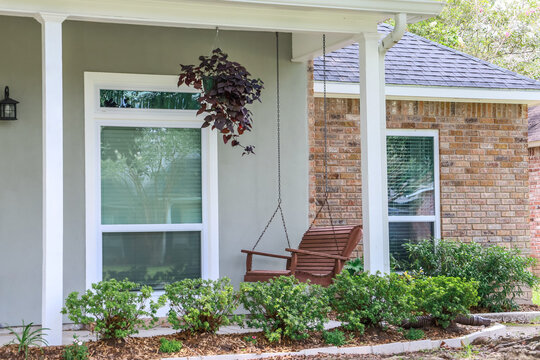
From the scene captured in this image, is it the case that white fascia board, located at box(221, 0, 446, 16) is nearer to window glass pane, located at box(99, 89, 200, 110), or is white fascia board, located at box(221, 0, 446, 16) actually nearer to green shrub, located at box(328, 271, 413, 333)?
window glass pane, located at box(99, 89, 200, 110)

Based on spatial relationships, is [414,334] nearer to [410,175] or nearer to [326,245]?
[326,245]

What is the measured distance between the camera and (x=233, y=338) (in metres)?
5.76

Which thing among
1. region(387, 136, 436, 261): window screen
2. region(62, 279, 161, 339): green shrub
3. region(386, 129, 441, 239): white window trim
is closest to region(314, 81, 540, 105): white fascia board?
region(386, 129, 441, 239): white window trim

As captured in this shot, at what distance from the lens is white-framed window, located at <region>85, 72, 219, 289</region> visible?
22.8 feet

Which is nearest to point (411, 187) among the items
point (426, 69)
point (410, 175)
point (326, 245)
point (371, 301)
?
point (410, 175)

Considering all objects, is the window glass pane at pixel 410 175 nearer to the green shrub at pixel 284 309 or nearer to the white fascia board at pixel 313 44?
the white fascia board at pixel 313 44

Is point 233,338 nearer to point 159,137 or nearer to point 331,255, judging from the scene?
point 331,255

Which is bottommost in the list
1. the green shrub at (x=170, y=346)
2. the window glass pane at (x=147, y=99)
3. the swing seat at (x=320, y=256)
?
the green shrub at (x=170, y=346)

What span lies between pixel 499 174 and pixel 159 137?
466 cm

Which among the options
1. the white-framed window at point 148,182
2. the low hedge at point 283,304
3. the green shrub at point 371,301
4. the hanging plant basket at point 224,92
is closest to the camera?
the low hedge at point 283,304

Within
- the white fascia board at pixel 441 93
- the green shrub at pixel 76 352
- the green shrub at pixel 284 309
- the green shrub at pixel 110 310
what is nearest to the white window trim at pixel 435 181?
the white fascia board at pixel 441 93

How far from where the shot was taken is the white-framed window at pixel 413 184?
900 centimetres

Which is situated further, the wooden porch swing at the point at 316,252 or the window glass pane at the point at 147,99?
the window glass pane at the point at 147,99

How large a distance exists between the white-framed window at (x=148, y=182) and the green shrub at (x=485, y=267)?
8.97ft
